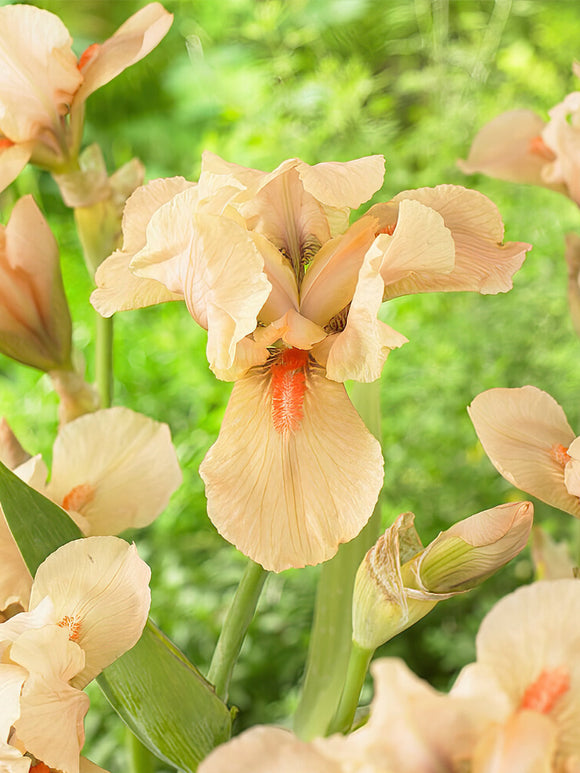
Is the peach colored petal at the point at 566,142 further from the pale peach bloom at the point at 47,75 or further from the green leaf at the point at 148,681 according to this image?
the green leaf at the point at 148,681

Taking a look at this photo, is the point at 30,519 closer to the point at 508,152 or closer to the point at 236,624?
the point at 236,624

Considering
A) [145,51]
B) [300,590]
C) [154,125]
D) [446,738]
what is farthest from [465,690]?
Result: [154,125]

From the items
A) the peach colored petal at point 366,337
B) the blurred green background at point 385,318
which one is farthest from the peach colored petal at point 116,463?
the blurred green background at point 385,318

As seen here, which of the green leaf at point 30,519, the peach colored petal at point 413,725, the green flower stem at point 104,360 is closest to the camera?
the peach colored petal at point 413,725

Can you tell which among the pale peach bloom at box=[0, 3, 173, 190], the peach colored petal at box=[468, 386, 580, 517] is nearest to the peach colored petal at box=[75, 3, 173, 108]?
the pale peach bloom at box=[0, 3, 173, 190]

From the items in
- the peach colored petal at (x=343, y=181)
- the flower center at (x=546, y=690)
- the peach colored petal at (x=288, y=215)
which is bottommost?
the flower center at (x=546, y=690)

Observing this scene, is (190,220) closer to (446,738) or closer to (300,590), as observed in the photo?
(446,738)

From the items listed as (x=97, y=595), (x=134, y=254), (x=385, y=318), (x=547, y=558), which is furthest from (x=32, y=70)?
(x=385, y=318)

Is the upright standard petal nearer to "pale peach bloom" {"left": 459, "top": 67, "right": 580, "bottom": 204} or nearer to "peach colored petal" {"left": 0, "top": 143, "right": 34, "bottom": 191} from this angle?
"peach colored petal" {"left": 0, "top": 143, "right": 34, "bottom": 191}
